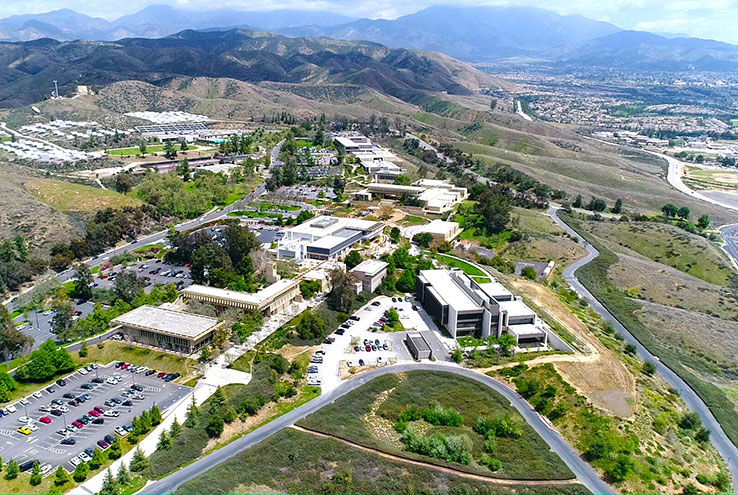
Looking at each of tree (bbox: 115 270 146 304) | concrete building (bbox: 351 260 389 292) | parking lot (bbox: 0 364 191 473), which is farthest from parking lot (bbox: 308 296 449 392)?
tree (bbox: 115 270 146 304)

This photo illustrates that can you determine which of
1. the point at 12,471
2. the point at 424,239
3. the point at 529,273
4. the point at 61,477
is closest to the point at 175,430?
the point at 61,477

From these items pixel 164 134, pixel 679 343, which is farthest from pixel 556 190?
pixel 164 134

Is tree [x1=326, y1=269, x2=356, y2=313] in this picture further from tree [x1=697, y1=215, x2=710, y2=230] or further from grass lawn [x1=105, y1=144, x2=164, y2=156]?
grass lawn [x1=105, y1=144, x2=164, y2=156]

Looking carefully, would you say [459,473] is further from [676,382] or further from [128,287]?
[128,287]

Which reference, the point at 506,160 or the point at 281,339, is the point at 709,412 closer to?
the point at 281,339

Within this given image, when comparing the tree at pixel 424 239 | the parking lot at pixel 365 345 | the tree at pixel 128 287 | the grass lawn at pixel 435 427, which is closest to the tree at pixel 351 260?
the parking lot at pixel 365 345

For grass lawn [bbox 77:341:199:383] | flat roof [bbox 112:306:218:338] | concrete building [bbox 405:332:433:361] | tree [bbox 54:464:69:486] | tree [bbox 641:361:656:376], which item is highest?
flat roof [bbox 112:306:218:338]
